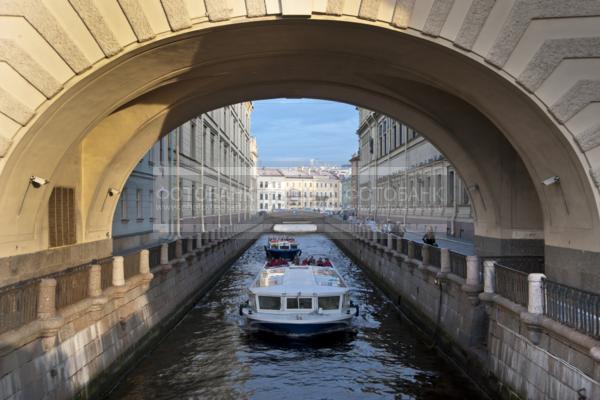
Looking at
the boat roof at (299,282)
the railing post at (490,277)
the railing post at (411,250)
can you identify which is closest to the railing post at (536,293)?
the railing post at (490,277)

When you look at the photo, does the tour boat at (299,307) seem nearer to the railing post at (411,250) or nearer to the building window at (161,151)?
the railing post at (411,250)

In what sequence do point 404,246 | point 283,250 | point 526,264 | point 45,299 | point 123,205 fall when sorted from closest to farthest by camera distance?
point 45,299 → point 526,264 → point 404,246 → point 123,205 → point 283,250

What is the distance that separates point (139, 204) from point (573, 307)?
2186 cm

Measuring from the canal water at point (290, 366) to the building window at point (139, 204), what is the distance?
8027 millimetres

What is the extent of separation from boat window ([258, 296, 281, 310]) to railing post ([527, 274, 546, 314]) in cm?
966

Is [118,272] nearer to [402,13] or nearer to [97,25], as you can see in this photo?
[97,25]

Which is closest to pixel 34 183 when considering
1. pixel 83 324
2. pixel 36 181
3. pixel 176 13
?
pixel 36 181

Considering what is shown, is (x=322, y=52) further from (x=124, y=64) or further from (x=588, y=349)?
(x=588, y=349)

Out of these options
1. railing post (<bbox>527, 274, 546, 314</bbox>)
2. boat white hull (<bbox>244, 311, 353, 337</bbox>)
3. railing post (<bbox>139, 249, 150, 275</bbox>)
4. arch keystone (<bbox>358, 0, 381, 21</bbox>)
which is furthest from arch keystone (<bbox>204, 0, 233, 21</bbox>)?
boat white hull (<bbox>244, 311, 353, 337</bbox>)

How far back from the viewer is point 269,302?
17.8 m

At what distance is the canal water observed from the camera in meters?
12.4

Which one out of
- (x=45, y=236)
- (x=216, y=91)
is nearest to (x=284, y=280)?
→ (x=216, y=91)

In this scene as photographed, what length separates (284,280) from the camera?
19.4m

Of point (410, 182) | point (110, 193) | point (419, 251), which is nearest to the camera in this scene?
point (110, 193)
